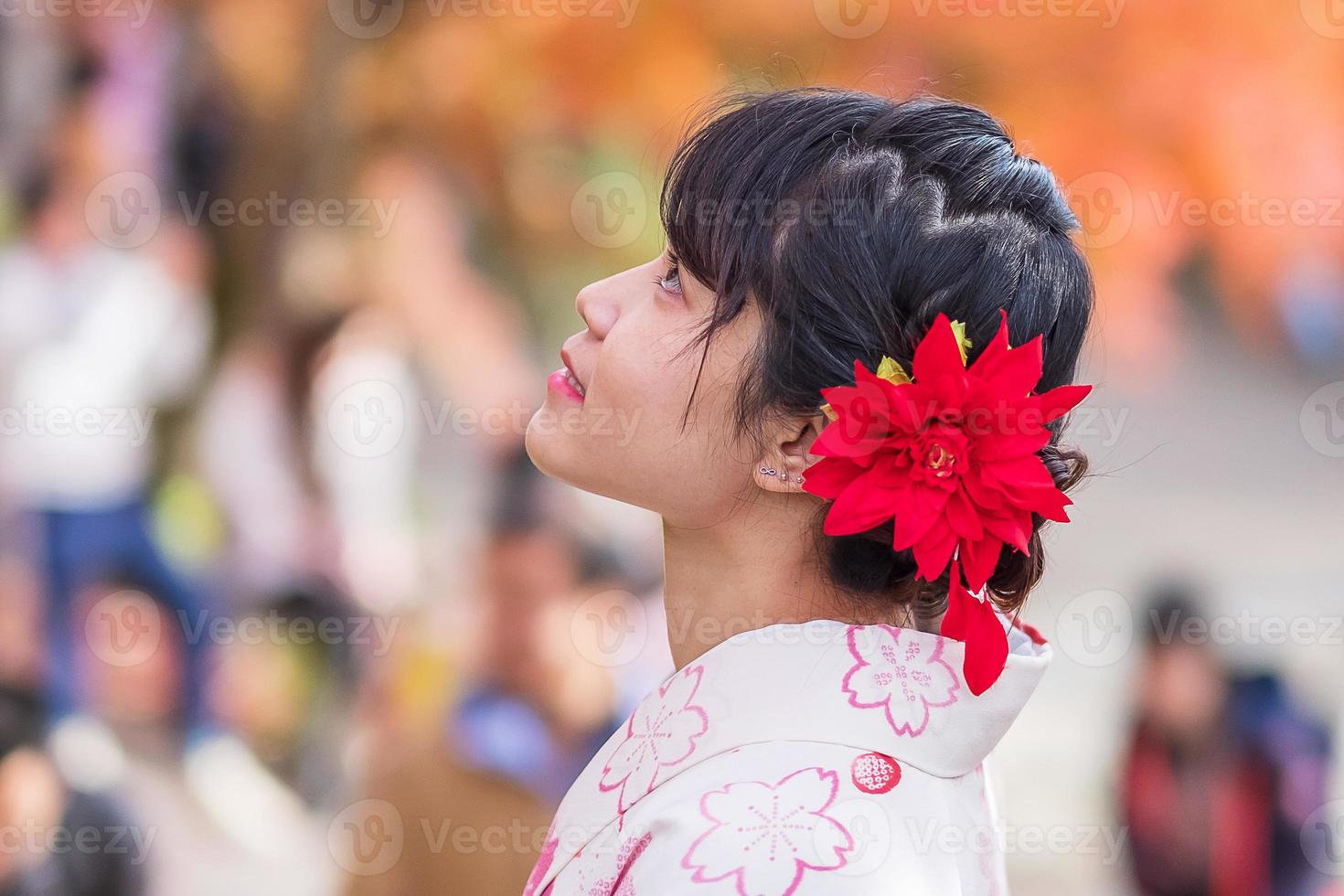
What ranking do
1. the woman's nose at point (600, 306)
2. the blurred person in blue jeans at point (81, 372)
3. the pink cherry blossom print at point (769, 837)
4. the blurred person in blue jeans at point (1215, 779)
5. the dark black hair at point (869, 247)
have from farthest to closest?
the blurred person in blue jeans at point (81, 372)
the blurred person in blue jeans at point (1215, 779)
the woman's nose at point (600, 306)
the dark black hair at point (869, 247)
the pink cherry blossom print at point (769, 837)

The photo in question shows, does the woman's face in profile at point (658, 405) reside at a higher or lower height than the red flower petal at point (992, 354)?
lower

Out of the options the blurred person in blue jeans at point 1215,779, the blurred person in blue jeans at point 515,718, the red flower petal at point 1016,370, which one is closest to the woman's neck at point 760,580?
the red flower petal at point 1016,370

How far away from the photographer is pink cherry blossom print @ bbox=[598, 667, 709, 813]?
1.06 meters

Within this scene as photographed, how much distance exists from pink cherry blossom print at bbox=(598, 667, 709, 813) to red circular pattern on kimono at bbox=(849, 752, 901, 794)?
144 millimetres

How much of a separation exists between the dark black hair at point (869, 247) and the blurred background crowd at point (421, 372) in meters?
1.66

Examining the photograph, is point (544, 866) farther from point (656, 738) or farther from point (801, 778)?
point (801, 778)

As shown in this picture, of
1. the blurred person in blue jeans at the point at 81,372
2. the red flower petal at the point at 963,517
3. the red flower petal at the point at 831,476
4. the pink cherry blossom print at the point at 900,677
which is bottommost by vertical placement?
the blurred person in blue jeans at the point at 81,372

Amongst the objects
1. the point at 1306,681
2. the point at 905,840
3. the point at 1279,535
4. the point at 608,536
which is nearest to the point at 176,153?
the point at 608,536

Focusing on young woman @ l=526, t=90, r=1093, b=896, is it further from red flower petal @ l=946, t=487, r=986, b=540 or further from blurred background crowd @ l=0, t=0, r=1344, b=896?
blurred background crowd @ l=0, t=0, r=1344, b=896

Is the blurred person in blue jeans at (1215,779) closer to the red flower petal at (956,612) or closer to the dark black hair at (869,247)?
the dark black hair at (869,247)

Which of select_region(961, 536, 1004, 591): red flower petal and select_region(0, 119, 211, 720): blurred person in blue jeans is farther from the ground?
select_region(961, 536, 1004, 591): red flower petal

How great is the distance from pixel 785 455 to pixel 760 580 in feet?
0.42

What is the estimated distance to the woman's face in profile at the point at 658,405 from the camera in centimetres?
107

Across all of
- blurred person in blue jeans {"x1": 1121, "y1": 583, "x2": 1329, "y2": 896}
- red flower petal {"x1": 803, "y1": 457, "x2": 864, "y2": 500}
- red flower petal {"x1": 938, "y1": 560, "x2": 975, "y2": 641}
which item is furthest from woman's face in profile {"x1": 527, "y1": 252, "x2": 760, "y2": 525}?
blurred person in blue jeans {"x1": 1121, "y1": 583, "x2": 1329, "y2": 896}
